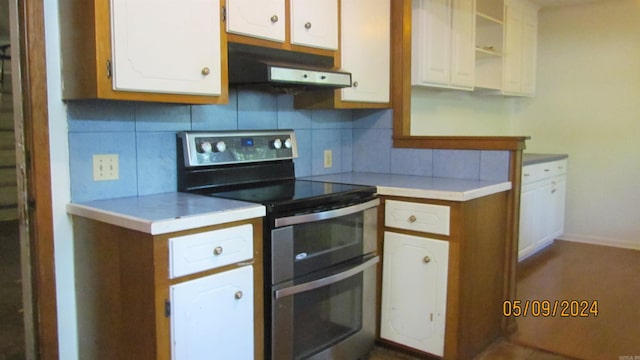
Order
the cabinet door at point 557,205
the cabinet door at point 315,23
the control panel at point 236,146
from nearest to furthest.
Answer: the control panel at point 236,146, the cabinet door at point 315,23, the cabinet door at point 557,205

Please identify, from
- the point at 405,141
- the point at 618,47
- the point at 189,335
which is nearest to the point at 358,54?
the point at 405,141

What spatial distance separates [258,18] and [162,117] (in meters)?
0.60

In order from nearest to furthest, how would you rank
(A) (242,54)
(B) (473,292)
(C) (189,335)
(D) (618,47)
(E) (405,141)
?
(C) (189,335)
(A) (242,54)
(B) (473,292)
(E) (405,141)
(D) (618,47)

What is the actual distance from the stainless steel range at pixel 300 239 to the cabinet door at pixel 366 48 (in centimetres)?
49

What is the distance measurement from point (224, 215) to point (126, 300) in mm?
435

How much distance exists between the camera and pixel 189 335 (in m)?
1.65

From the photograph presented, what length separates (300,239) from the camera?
6.58 ft

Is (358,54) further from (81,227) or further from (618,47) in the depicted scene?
(618,47)

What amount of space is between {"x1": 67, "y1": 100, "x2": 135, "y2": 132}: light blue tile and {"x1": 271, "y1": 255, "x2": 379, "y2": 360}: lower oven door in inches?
36.4

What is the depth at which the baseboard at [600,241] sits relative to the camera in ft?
A: 15.2

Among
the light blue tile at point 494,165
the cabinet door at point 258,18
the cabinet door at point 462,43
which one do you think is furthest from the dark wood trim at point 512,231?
the cabinet door at point 258,18

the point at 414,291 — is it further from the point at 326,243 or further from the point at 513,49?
the point at 513,49

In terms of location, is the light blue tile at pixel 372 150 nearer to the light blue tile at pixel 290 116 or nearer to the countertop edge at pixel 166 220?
the light blue tile at pixel 290 116
